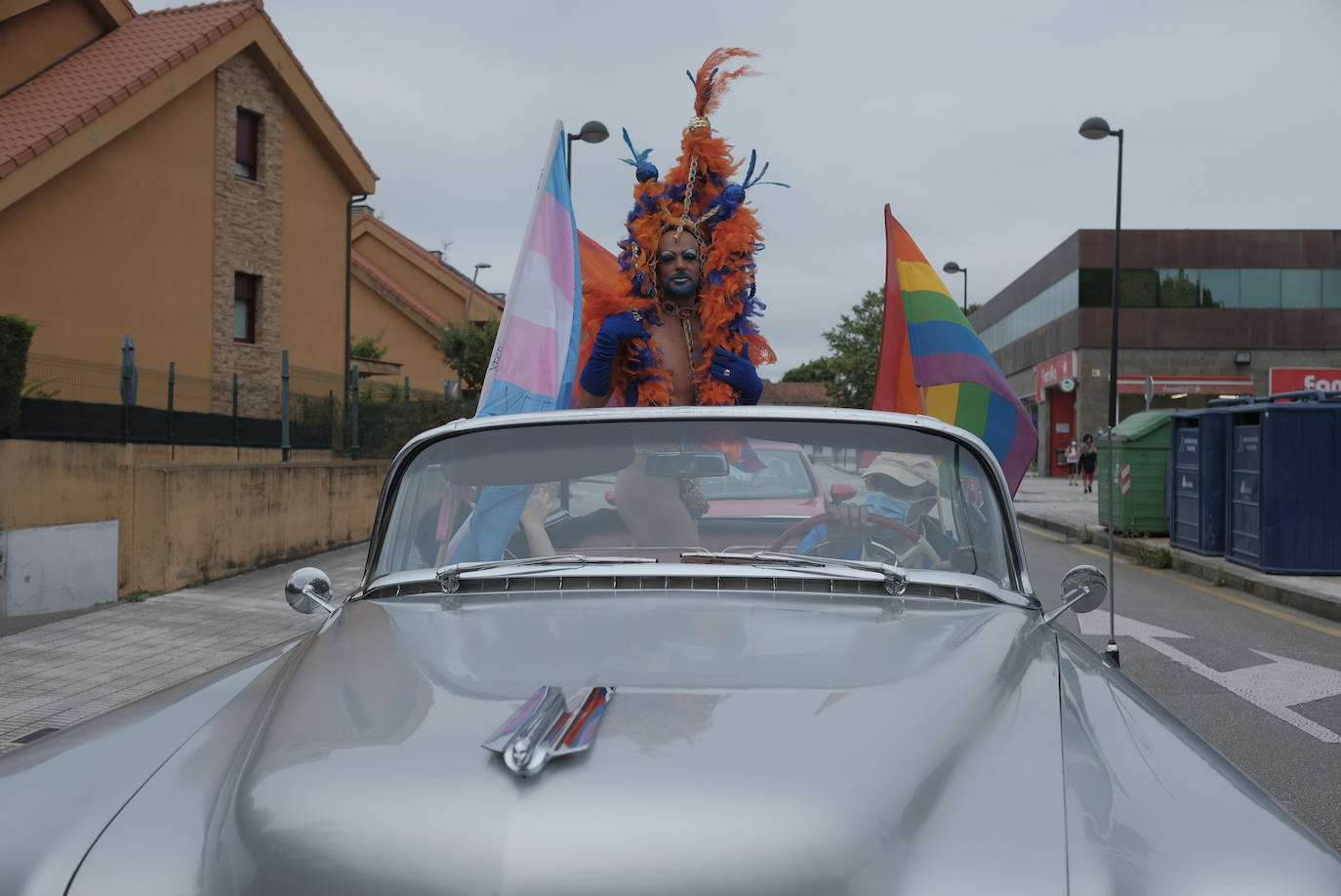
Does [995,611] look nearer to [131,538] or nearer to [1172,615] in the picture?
[1172,615]

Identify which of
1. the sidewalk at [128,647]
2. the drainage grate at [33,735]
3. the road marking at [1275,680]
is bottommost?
the sidewalk at [128,647]

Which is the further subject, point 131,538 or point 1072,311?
point 1072,311

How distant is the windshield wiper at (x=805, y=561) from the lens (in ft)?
8.07

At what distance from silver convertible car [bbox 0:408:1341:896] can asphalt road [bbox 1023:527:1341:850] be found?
1.83m

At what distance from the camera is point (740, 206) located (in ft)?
17.0

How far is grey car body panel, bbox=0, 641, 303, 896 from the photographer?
161cm

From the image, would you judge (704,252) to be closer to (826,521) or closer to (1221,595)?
(826,521)

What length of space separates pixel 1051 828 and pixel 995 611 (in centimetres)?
95

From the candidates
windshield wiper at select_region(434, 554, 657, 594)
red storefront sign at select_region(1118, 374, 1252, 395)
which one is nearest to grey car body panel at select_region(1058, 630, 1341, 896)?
windshield wiper at select_region(434, 554, 657, 594)

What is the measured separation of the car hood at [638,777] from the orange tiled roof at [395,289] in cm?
3533

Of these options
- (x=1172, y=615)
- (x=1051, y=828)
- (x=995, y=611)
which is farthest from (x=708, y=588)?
(x=1172, y=615)

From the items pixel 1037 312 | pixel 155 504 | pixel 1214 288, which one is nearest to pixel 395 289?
pixel 155 504

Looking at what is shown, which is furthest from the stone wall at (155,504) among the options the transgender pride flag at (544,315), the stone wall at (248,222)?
the stone wall at (248,222)

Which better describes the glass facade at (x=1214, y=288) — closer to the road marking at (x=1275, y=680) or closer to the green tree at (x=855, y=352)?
the green tree at (x=855, y=352)
